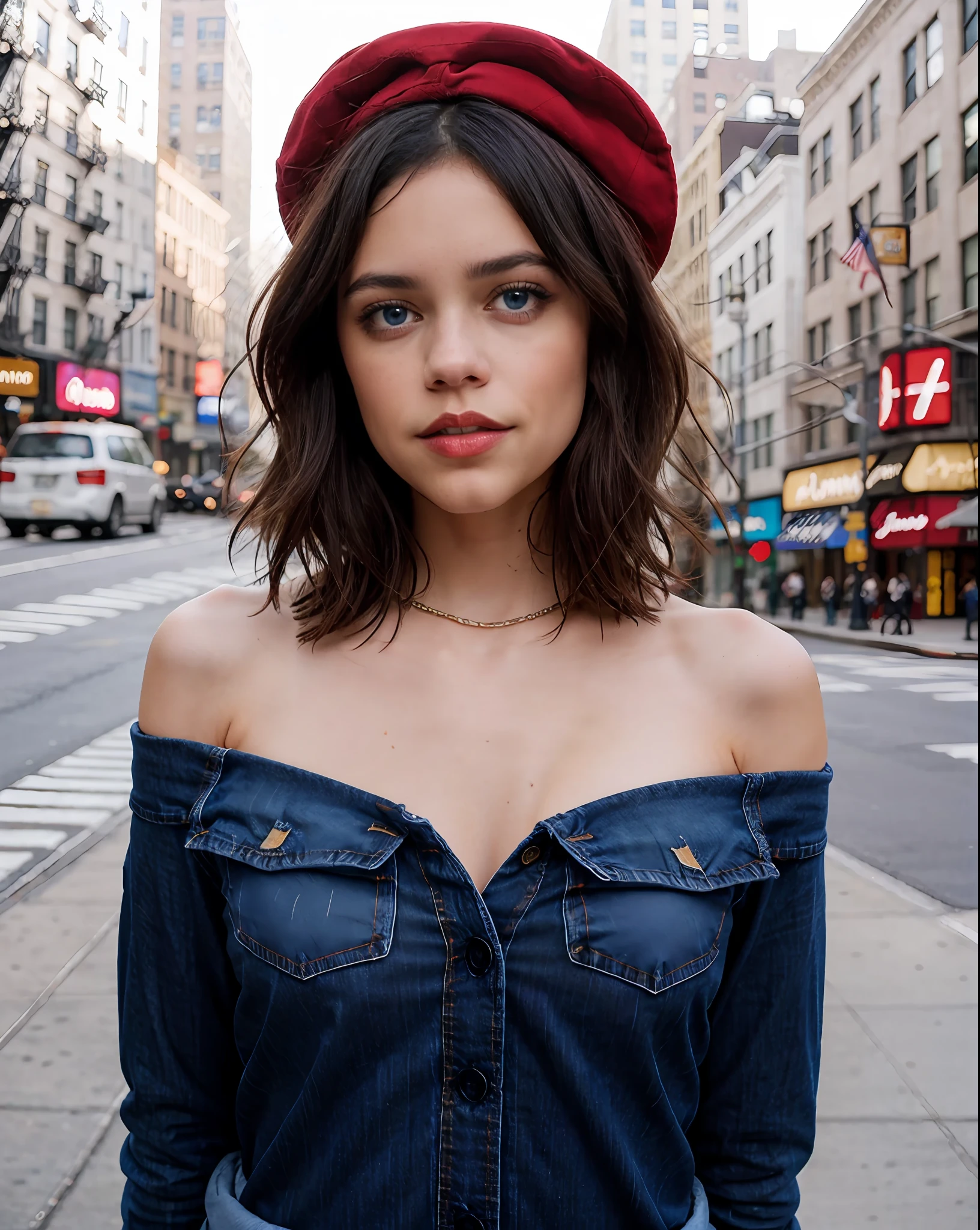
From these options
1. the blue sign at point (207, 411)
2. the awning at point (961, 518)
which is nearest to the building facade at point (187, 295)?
the blue sign at point (207, 411)

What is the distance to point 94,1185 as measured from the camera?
81.9 inches

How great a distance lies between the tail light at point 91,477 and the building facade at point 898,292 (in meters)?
0.84

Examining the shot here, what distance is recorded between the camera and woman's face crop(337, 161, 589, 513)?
915 mm

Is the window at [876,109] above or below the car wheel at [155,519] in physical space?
above

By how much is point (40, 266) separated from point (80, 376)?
0.12 metres

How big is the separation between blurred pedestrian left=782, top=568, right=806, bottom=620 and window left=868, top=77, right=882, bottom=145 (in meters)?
0.54

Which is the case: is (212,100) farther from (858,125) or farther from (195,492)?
(858,125)

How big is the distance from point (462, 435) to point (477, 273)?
14cm

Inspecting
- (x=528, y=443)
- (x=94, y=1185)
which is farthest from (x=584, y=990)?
(x=94, y=1185)

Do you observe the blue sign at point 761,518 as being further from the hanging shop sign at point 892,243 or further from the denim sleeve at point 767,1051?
the denim sleeve at point 767,1051

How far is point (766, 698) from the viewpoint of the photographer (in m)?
1.05

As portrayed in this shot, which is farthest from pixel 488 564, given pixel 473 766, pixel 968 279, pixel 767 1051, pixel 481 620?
pixel 968 279

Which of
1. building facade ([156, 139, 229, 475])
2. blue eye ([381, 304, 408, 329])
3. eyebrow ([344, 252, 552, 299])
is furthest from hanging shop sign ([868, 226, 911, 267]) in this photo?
building facade ([156, 139, 229, 475])

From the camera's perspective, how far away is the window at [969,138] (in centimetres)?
125
